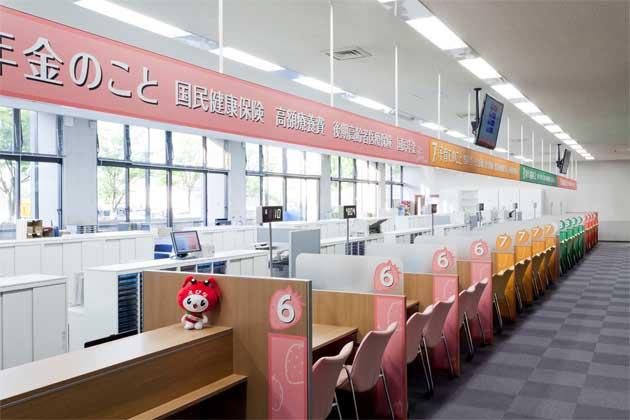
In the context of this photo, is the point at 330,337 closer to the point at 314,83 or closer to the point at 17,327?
the point at 17,327

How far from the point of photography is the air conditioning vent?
5500 mm

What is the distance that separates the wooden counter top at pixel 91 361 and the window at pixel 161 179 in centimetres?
760

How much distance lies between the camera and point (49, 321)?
3.42 meters

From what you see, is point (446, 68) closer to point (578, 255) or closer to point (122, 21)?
point (122, 21)

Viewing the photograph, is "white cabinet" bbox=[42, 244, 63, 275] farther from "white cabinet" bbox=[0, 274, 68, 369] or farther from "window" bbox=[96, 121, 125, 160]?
"window" bbox=[96, 121, 125, 160]

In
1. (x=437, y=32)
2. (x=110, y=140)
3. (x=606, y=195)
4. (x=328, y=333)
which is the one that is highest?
(x=437, y=32)

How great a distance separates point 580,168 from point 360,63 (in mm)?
15615

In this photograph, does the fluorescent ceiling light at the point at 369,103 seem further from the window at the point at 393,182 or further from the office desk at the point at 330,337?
the window at the point at 393,182

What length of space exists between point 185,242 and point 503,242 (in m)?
4.24

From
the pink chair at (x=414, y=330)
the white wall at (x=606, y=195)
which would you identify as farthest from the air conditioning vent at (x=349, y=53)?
the white wall at (x=606, y=195)

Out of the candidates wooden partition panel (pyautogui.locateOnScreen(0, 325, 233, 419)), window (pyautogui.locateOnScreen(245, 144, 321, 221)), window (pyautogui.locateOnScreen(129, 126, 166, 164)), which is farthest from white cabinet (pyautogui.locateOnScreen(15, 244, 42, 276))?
window (pyautogui.locateOnScreen(245, 144, 321, 221))

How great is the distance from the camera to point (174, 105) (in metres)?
2.68

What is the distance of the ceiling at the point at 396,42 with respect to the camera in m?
4.38

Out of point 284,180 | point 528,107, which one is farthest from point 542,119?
point 284,180
